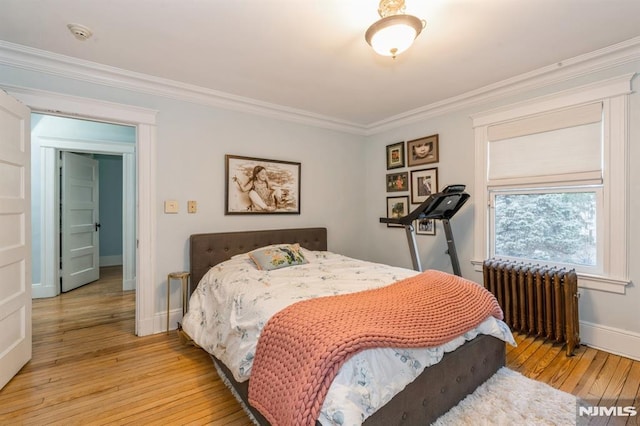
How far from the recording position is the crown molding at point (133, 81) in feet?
7.65

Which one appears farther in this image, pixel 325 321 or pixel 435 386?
pixel 435 386

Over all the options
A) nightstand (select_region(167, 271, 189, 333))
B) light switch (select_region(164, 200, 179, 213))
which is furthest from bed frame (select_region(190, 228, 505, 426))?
light switch (select_region(164, 200, 179, 213))

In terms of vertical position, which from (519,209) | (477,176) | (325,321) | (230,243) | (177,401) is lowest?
(177,401)

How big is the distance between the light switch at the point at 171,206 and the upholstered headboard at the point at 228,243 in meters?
0.32

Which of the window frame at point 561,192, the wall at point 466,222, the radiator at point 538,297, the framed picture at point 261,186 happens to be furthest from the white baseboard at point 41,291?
the window frame at point 561,192

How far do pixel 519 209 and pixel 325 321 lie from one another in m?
2.61

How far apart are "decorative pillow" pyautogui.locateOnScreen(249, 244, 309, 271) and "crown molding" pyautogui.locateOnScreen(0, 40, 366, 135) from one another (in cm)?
165

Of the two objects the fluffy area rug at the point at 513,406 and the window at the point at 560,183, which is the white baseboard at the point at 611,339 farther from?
the fluffy area rug at the point at 513,406

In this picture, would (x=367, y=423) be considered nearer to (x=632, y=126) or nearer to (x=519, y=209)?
(x=519, y=209)

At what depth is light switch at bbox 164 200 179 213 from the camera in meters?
2.95

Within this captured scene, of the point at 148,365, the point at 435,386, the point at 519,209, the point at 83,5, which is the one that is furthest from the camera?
the point at 519,209

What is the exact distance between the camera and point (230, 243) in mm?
3199

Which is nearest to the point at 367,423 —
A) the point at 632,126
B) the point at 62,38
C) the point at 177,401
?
the point at 177,401

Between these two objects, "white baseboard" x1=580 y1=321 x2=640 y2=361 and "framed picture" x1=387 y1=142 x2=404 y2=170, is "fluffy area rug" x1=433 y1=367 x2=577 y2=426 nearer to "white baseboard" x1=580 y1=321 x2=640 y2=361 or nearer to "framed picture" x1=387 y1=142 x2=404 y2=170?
"white baseboard" x1=580 y1=321 x2=640 y2=361
